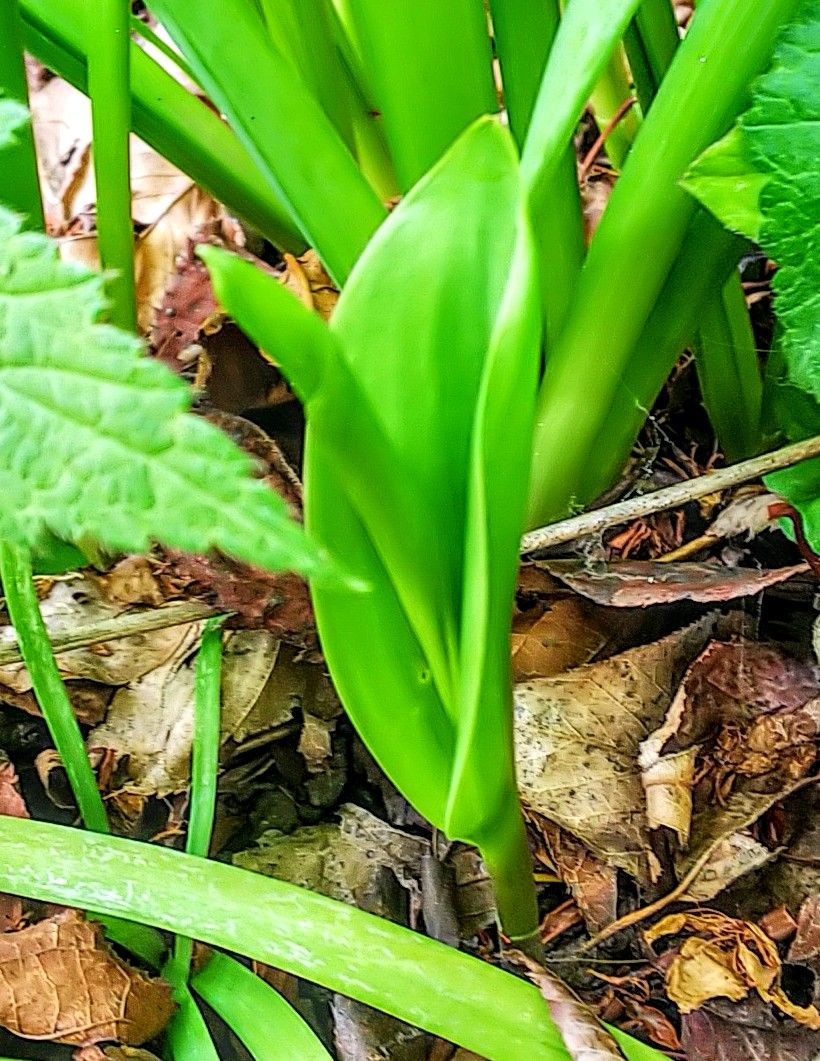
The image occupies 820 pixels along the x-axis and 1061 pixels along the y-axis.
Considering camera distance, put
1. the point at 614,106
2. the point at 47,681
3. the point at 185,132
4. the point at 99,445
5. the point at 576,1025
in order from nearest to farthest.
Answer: the point at 99,445
the point at 576,1025
the point at 47,681
the point at 185,132
the point at 614,106

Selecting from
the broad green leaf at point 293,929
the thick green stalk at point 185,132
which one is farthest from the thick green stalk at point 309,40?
the broad green leaf at point 293,929

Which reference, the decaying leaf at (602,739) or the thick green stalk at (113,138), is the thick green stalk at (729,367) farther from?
the thick green stalk at (113,138)

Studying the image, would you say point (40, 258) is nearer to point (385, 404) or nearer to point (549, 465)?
point (385, 404)

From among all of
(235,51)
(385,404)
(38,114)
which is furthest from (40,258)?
(38,114)

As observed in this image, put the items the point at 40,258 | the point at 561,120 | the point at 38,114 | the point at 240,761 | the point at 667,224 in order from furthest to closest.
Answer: the point at 38,114 < the point at 240,761 < the point at 667,224 < the point at 561,120 < the point at 40,258

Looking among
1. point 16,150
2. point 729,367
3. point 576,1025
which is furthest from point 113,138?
point 576,1025

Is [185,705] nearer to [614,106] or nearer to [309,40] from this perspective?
[309,40]
